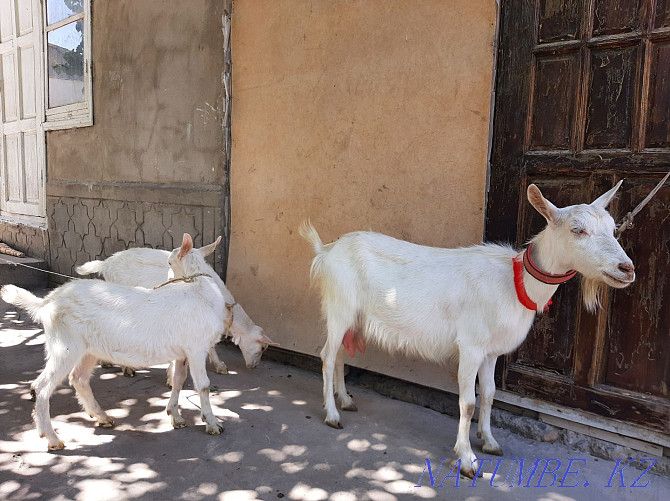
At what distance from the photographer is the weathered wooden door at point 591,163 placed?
2.91 meters

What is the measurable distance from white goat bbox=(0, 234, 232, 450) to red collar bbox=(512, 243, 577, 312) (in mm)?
1865

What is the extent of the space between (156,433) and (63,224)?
5029mm

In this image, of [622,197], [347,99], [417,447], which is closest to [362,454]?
[417,447]

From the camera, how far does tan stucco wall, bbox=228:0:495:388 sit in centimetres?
362

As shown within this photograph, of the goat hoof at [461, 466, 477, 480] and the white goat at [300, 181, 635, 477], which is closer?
the white goat at [300, 181, 635, 477]

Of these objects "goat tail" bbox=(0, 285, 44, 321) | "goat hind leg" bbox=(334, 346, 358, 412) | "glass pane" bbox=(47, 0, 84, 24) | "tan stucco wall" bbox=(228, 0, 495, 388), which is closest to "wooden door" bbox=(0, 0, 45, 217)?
"glass pane" bbox=(47, 0, 84, 24)

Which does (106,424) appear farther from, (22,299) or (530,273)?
(530,273)

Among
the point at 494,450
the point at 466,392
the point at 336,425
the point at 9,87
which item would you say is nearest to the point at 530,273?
the point at 466,392

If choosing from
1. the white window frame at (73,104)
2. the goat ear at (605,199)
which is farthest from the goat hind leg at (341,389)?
the white window frame at (73,104)

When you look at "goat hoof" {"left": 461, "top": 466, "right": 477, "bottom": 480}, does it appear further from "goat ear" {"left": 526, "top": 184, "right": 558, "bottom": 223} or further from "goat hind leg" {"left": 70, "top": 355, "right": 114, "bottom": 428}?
"goat hind leg" {"left": 70, "top": 355, "right": 114, "bottom": 428}

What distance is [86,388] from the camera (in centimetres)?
339

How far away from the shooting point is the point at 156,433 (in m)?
3.35

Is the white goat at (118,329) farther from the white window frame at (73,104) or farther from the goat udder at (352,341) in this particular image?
the white window frame at (73,104)

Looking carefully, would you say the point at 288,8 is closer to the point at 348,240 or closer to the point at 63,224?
the point at 348,240
